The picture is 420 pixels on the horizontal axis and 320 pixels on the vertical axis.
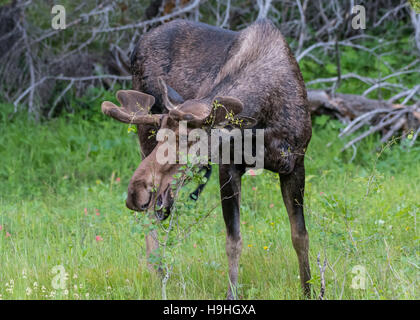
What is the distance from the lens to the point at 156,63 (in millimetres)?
6172

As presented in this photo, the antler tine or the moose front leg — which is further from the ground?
the antler tine

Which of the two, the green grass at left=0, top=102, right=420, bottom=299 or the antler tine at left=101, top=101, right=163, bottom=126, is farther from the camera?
the green grass at left=0, top=102, right=420, bottom=299

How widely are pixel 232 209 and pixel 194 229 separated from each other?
68cm

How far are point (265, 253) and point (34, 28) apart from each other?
6561 mm

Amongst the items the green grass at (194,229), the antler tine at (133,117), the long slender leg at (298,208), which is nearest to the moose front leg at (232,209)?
A: the green grass at (194,229)

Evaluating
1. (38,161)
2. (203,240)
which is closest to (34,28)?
(38,161)

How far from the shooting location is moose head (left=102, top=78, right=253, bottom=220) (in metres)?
3.93

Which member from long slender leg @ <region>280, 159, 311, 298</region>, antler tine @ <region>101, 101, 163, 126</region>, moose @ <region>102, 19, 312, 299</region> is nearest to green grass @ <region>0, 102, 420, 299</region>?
long slender leg @ <region>280, 159, 311, 298</region>

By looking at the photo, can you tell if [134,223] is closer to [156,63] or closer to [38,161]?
[156,63]

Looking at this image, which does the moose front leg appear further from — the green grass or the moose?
the green grass

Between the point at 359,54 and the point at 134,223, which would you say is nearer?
the point at 134,223

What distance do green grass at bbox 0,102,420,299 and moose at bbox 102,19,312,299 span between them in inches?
8.1

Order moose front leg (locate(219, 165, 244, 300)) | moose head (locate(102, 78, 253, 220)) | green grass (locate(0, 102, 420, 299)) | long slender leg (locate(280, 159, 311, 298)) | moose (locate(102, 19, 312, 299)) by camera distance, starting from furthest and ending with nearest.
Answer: long slender leg (locate(280, 159, 311, 298)), moose front leg (locate(219, 165, 244, 300)), green grass (locate(0, 102, 420, 299)), moose (locate(102, 19, 312, 299)), moose head (locate(102, 78, 253, 220))

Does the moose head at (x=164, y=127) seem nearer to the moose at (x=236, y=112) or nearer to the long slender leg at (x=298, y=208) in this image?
the moose at (x=236, y=112)
